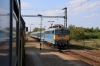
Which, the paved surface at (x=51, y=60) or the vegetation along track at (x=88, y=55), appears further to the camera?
the vegetation along track at (x=88, y=55)

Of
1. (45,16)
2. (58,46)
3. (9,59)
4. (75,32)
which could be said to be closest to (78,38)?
(75,32)

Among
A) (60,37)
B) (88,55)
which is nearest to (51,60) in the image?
(88,55)

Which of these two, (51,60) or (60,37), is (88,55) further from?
(60,37)

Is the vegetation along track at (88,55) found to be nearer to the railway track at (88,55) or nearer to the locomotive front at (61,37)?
the railway track at (88,55)

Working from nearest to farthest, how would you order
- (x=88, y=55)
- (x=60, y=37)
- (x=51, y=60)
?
(x=51, y=60) → (x=88, y=55) → (x=60, y=37)

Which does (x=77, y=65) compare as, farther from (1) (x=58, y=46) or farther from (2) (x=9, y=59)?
(1) (x=58, y=46)

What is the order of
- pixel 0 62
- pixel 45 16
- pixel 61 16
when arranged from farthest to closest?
pixel 45 16
pixel 61 16
pixel 0 62

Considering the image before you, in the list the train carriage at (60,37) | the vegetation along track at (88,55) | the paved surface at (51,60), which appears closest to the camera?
the paved surface at (51,60)

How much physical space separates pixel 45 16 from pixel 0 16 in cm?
5325

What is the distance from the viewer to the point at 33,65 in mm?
16688

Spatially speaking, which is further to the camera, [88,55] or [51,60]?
[88,55]

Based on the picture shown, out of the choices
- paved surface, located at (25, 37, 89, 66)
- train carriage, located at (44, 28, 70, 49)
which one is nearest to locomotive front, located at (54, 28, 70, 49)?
train carriage, located at (44, 28, 70, 49)

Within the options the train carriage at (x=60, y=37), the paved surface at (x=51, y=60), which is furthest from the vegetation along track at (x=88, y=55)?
Result: the train carriage at (x=60, y=37)

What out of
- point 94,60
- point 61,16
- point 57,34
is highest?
point 61,16
